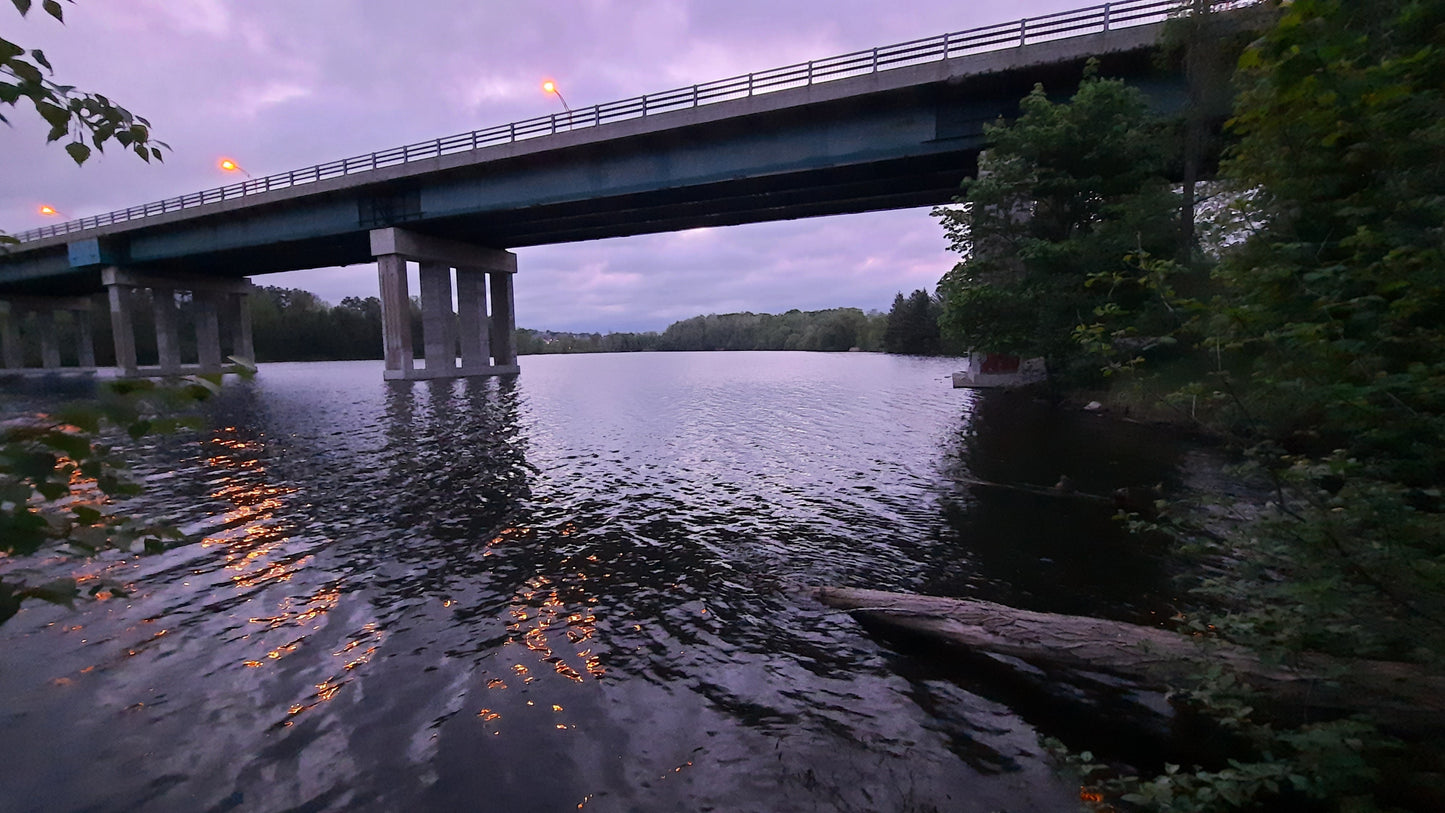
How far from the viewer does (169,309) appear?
69.6 meters

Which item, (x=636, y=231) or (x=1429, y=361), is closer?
(x=1429, y=361)

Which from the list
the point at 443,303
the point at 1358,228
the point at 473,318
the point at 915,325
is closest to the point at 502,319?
the point at 473,318

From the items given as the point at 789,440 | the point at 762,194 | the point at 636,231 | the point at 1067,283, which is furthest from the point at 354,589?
the point at 636,231

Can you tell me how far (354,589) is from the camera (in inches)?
358

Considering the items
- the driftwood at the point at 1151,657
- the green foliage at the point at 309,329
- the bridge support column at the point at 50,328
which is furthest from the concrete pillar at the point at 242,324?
the driftwood at the point at 1151,657

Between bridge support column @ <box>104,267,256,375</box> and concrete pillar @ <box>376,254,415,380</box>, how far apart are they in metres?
24.1

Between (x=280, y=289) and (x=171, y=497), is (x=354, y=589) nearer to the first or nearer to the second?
(x=171, y=497)

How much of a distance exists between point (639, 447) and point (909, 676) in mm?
15426

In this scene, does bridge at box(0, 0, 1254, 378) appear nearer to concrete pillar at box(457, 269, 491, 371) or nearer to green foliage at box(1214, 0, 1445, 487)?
concrete pillar at box(457, 269, 491, 371)

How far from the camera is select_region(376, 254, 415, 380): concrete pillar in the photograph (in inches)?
Result: 1901

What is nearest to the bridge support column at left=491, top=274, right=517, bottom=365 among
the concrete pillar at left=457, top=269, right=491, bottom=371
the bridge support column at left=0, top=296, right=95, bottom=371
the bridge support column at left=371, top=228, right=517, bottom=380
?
the bridge support column at left=371, top=228, right=517, bottom=380

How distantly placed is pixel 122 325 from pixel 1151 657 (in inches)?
3474

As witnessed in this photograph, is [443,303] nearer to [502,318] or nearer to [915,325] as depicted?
[502,318]

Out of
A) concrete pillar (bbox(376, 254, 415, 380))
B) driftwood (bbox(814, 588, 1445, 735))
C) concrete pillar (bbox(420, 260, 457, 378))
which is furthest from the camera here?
concrete pillar (bbox(420, 260, 457, 378))
